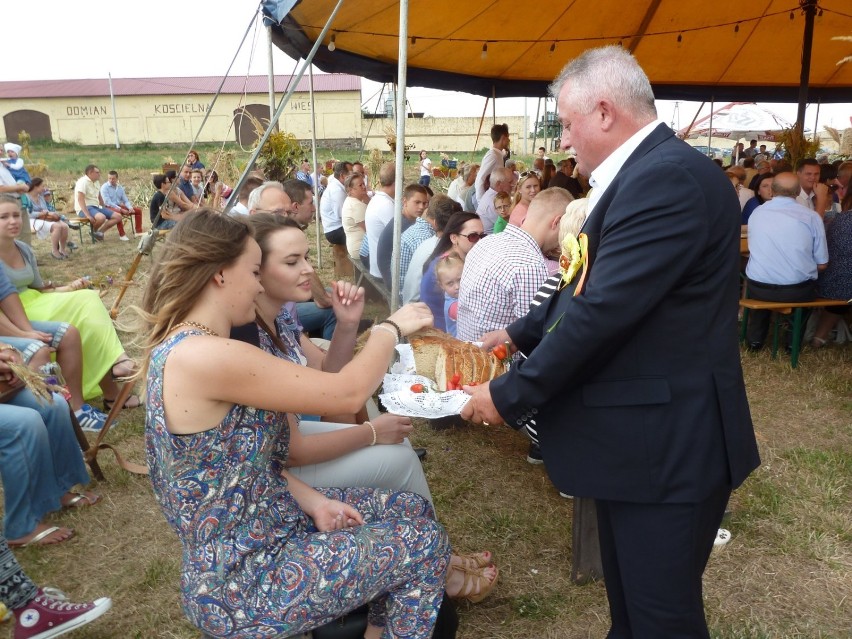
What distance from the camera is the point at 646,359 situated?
5.33ft

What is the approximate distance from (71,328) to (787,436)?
4792 mm

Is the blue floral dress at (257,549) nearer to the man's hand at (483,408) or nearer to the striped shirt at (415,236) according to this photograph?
the man's hand at (483,408)

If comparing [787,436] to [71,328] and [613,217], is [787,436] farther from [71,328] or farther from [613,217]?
[71,328]

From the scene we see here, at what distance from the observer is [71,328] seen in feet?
14.3

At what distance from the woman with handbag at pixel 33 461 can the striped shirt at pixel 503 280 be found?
2227 millimetres

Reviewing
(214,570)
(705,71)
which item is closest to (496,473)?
(214,570)

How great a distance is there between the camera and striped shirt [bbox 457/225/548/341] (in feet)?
11.2

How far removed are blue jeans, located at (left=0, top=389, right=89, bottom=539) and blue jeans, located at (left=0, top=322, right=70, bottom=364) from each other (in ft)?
1.13

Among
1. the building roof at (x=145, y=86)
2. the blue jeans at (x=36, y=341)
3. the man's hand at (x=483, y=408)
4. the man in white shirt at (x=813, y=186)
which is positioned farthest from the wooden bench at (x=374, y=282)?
the building roof at (x=145, y=86)

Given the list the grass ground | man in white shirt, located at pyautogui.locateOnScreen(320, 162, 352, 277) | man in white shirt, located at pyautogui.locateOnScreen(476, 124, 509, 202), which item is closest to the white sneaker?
the grass ground

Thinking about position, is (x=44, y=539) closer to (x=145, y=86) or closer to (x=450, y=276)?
(x=450, y=276)

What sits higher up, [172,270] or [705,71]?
[705,71]

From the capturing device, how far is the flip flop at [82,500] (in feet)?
11.7

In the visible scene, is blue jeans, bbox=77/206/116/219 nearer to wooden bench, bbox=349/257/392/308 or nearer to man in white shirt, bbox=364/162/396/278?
wooden bench, bbox=349/257/392/308
